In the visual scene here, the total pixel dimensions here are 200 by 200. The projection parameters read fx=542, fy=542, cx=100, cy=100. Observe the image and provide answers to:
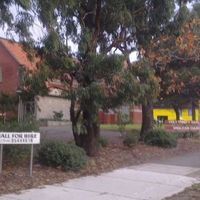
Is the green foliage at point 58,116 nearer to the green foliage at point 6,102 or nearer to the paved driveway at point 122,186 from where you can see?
the green foliage at point 6,102

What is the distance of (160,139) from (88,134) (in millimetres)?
Result: 6294

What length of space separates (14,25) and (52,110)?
30.8m

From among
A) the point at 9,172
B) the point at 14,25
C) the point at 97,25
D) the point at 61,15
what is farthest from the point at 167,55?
the point at 9,172

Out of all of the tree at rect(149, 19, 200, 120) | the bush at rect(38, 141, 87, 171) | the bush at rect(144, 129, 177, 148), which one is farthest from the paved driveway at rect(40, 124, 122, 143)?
the bush at rect(38, 141, 87, 171)

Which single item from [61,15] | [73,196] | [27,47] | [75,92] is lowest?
[73,196]

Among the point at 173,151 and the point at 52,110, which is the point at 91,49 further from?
the point at 52,110

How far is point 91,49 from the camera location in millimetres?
16078

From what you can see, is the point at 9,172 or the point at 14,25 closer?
the point at 9,172

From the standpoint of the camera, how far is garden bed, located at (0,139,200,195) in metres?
12.3

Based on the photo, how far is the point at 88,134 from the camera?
17094 mm

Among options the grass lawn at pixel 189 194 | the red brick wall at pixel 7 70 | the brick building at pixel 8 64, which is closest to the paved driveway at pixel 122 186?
the grass lawn at pixel 189 194

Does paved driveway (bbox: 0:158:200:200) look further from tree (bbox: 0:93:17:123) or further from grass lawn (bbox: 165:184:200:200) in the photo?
tree (bbox: 0:93:17:123)

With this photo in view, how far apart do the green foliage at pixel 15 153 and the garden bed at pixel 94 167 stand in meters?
0.25

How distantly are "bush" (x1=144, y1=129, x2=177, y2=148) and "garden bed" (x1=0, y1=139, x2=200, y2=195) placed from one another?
0.33m
